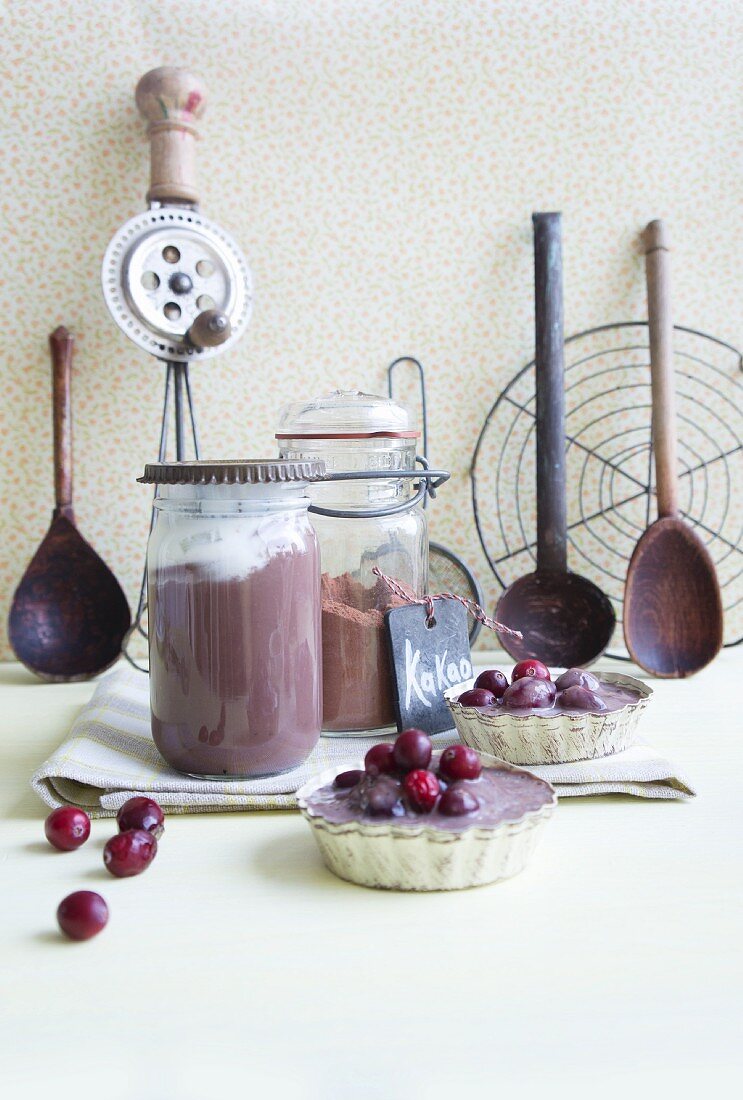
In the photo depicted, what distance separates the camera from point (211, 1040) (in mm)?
477

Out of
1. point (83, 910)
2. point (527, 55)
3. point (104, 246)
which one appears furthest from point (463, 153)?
point (83, 910)

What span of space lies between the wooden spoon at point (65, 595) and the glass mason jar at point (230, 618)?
495 mm

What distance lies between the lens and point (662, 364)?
1322 millimetres

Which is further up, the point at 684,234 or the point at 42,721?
the point at 684,234

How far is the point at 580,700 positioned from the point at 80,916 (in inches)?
17.1

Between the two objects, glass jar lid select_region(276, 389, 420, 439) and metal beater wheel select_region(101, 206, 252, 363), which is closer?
glass jar lid select_region(276, 389, 420, 439)

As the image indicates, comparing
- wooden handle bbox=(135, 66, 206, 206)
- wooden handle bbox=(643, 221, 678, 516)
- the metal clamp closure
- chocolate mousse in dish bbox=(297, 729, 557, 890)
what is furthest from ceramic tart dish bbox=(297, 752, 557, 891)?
wooden handle bbox=(135, 66, 206, 206)

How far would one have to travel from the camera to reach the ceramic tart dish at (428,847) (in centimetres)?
61

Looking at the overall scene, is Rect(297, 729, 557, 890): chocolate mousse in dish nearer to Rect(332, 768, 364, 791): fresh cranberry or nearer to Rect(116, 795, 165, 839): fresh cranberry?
Rect(332, 768, 364, 791): fresh cranberry

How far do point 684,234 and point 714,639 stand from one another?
0.59 m

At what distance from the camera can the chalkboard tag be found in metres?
0.91

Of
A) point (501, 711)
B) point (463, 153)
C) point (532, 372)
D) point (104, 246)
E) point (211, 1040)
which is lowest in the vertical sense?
point (211, 1040)

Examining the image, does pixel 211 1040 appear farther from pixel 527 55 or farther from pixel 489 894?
pixel 527 55

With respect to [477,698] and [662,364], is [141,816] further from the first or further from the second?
[662,364]
